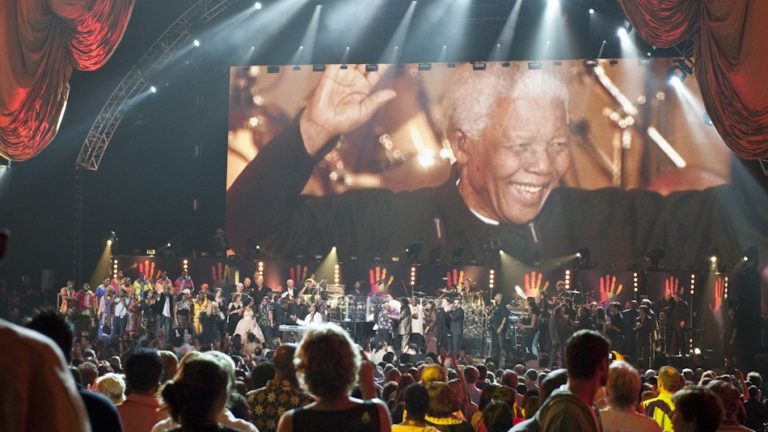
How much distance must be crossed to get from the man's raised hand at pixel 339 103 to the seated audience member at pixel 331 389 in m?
20.7

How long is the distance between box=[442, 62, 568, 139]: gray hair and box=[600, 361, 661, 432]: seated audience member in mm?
18936

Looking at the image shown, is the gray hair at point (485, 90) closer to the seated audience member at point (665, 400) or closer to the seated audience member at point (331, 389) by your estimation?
the seated audience member at point (665, 400)

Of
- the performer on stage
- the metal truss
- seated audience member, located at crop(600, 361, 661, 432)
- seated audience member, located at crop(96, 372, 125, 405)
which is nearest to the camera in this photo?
seated audience member, located at crop(600, 361, 661, 432)

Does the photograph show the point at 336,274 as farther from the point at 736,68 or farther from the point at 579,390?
the point at 579,390

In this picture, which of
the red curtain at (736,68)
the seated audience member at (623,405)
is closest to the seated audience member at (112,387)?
the seated audience member at (623,405)

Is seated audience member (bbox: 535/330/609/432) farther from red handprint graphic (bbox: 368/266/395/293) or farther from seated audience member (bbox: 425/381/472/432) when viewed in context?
red handprint graphic (bbox: 368/266/395/293)

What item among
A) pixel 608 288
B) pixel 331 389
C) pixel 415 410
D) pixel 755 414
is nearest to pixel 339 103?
pixel 608 288

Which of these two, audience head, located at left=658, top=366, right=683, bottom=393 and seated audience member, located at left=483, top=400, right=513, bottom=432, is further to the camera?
audience head, located at left=658, top=366, right=683, bottom=393

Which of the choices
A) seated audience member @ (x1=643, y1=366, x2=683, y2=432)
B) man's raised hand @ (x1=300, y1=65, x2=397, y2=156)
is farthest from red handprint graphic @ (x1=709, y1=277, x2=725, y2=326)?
seated audience member @ (x1=643, y1=366, x2=683, y2=432)

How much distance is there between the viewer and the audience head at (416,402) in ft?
15.7

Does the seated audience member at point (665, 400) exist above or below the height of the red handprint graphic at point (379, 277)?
below

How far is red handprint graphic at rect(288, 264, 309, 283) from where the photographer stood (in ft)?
75.2

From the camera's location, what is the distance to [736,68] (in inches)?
459

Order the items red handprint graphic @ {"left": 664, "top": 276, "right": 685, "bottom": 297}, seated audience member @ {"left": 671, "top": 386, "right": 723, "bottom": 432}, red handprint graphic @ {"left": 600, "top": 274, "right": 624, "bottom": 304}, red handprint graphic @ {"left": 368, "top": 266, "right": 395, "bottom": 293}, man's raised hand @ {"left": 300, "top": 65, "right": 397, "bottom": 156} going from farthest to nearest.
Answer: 1. man's raised hand @ {"left": 300, "top": 65, "right": 397, "bottom": 156}
2. red handprint graphic @ {"left": 368, "top": 266, "right": 395, "bottom": 293}
3. red handprint graphic @ {"left": 600, "top": 274, "right": 624, "bottom": 304}
4. red handprint graphic @ {"left": 664, "top": 276, "right": 685, "bottom": 297}
5. seated audience member @ {"left": 671, "top": 386, "right": 723, "bottom": 432}
